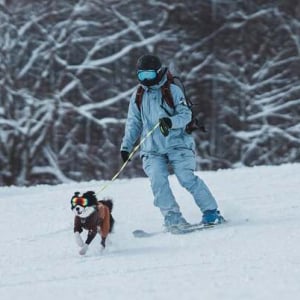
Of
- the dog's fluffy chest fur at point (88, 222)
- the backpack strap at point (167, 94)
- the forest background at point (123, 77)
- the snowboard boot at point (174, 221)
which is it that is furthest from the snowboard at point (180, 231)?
the forest background at point (123, 77)

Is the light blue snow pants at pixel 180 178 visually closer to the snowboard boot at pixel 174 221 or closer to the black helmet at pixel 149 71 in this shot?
the snowboard boot at pixel 174 221

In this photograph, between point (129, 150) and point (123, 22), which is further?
point (123, 22)

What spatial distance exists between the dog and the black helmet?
107 centimetres

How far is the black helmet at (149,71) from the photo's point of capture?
21.5 ft

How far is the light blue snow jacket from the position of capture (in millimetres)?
6648

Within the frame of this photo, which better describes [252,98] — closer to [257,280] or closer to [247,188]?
[247,188]

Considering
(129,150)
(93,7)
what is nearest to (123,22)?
(93,7)

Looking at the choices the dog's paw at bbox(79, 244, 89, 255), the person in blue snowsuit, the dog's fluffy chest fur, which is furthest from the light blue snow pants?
the dog's paw at bbox(79, 244, 89, 255)

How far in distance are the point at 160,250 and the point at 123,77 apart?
595 inches

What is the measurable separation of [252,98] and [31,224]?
1433 cm

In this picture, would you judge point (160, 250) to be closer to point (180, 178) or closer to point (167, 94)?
point (180, 178)

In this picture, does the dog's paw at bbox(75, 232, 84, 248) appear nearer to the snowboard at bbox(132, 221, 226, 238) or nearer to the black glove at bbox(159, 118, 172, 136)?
the snowboard at bbox(132, 221, 226, 238)

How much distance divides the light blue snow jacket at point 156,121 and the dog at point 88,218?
85 cm

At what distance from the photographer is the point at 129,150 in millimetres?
6812
